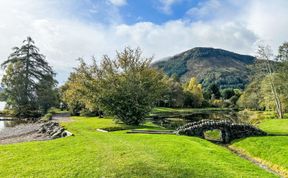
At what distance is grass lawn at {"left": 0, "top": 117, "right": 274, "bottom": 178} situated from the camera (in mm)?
15430

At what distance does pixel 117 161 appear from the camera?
56.1 ft

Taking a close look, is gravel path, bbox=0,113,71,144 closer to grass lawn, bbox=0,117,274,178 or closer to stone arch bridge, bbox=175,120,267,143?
grass lawn, bbox=0,117,274,178

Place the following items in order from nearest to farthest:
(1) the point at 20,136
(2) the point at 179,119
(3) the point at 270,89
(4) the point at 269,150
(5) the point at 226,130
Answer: (4) the point at 269,150
(5) the point at 226,130
(1) the point at 20,136
(3) the point at 270,89
(2) the point at 179,119

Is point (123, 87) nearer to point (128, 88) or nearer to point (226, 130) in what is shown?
point (128, 88)

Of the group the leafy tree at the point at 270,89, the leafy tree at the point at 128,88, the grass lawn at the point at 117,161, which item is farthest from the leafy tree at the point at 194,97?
the grass lawn at the point at 117,161

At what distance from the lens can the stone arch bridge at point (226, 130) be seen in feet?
111

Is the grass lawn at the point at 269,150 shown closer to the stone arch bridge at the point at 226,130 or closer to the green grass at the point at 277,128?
the stone arch bridge at the point at 226,130

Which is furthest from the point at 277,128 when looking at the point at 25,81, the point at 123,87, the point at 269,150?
the point at 25,81

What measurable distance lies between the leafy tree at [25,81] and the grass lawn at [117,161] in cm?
5081

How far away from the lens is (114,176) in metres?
14.8

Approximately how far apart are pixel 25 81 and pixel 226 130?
2072 inches

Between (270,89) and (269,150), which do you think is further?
(270,89)

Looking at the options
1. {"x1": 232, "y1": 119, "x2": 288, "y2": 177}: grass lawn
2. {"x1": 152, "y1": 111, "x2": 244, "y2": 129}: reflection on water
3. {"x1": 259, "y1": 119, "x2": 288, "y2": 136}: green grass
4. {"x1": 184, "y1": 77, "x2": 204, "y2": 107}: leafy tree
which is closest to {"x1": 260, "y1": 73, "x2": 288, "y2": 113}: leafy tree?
{"x1": 152, "y1": 111, "x2": 244, "y2": 129}: reflection on water

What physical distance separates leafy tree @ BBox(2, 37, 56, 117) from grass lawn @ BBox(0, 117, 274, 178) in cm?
5081
